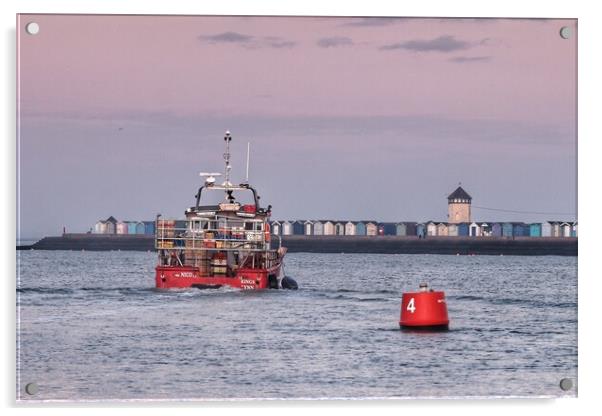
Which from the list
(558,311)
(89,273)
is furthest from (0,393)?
(89,273)

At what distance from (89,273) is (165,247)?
21.1ft

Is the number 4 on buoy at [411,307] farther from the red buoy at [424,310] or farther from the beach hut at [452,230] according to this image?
the beach hut at [452,230]

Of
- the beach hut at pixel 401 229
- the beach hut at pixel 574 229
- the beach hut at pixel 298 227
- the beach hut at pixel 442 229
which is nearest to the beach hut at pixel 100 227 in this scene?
the beach hut at pixel 298 227

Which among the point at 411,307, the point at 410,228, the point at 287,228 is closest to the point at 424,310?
the point at 411,307

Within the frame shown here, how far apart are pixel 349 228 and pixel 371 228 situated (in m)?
0.23

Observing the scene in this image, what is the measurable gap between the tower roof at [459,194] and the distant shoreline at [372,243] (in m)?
0.85

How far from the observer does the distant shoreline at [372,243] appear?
13602mm

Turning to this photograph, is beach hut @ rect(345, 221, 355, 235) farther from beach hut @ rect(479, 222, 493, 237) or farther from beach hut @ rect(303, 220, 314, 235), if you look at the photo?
beach hut @ rect(479, 222, 493, 237)

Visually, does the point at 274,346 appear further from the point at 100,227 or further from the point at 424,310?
the point at 100,227

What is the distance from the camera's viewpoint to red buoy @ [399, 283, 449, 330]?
1168 cm

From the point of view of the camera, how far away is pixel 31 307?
11562 mm

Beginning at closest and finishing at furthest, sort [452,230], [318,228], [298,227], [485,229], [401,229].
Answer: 1. [318,228]
2. [298,227]
3. [401,229]
4. [485,229]
5. [452,230]

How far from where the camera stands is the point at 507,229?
15078 mm

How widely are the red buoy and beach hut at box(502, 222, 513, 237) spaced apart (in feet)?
7.09
